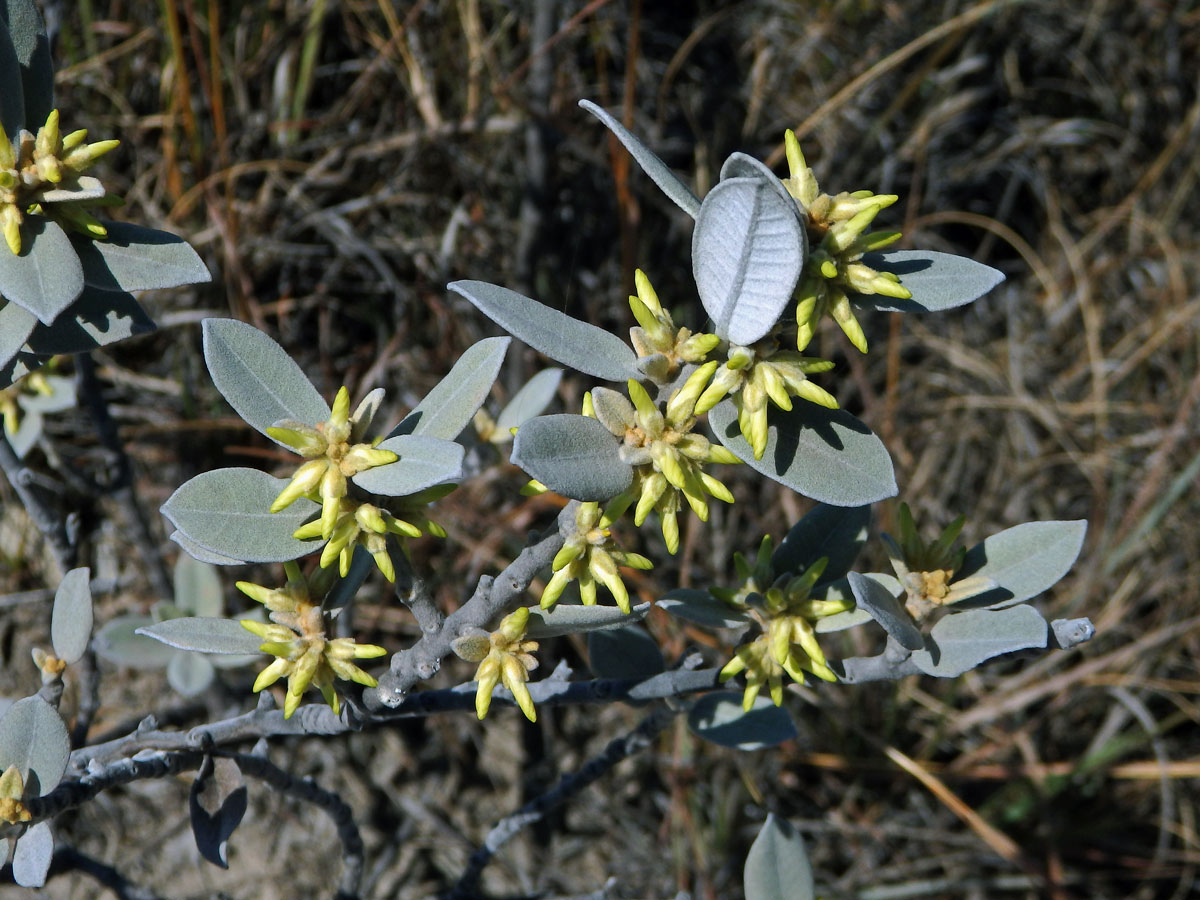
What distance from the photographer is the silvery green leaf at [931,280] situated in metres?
0.92

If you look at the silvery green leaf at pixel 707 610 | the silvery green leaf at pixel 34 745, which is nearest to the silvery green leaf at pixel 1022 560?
the silvery green leaf at pixel 707 610

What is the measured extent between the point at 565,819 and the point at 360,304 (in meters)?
1.63

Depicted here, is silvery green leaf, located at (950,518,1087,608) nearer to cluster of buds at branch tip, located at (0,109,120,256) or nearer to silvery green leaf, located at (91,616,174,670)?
cluster of buds at branch tip, located at (0,109,120,256)

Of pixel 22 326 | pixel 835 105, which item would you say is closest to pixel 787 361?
pixel 22 326

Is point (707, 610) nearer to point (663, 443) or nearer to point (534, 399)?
point (663, 443)

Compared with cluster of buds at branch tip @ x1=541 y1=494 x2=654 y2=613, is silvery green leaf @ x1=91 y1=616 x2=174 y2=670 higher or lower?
lower

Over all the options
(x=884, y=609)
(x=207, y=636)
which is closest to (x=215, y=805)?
(x=207, y=636)

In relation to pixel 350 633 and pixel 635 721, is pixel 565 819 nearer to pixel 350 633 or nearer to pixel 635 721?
pixel 635 721

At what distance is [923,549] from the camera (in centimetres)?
118

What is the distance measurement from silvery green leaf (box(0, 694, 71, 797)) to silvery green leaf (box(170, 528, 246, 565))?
31 centimetres

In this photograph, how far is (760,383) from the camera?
0.90 metres

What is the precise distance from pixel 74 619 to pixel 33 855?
332mm

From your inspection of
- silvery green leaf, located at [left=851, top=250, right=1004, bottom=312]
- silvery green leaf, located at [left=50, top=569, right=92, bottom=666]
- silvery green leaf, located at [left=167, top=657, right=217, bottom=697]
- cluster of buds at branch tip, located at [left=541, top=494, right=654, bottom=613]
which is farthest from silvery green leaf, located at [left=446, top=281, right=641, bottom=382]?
silvery green leaf, located at [left=167, top=657, right=217, bottom=697]

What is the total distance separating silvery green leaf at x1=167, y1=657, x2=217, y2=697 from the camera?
1.83 m
